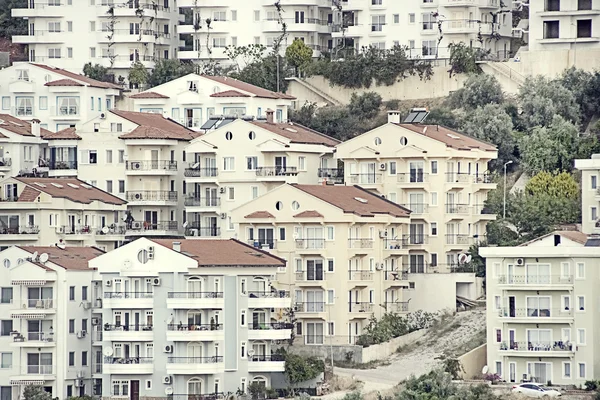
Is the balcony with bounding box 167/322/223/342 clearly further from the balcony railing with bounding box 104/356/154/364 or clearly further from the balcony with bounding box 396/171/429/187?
the balcony with bounding box 396/171/429/187

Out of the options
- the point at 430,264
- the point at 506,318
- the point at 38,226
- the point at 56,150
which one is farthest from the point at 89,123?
the point at 506,318

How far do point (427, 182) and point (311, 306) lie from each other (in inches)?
412

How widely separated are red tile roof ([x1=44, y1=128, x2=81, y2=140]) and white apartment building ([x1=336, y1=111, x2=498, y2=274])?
13.2 metres

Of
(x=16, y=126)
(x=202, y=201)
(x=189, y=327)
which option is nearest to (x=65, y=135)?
(x=16, y=126)

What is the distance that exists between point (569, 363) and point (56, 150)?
32858 mm

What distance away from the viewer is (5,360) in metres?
108

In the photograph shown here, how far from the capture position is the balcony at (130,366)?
344 feet

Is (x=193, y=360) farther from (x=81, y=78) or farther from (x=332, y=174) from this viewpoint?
(x=81, y=78)

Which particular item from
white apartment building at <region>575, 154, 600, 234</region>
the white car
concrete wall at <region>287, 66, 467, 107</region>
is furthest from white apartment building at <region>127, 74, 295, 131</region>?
the white car

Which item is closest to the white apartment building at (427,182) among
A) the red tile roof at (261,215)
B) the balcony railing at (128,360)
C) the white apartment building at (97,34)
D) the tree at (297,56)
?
the red tile roof at (261,215)

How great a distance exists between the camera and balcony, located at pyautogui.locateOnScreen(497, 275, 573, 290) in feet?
341

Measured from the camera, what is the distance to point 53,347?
106750 mm

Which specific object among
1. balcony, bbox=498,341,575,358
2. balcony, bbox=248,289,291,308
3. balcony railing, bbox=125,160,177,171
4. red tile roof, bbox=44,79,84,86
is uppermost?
red tile roof, bbox=44,79,84,86

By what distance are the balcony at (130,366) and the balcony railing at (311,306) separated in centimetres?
833
